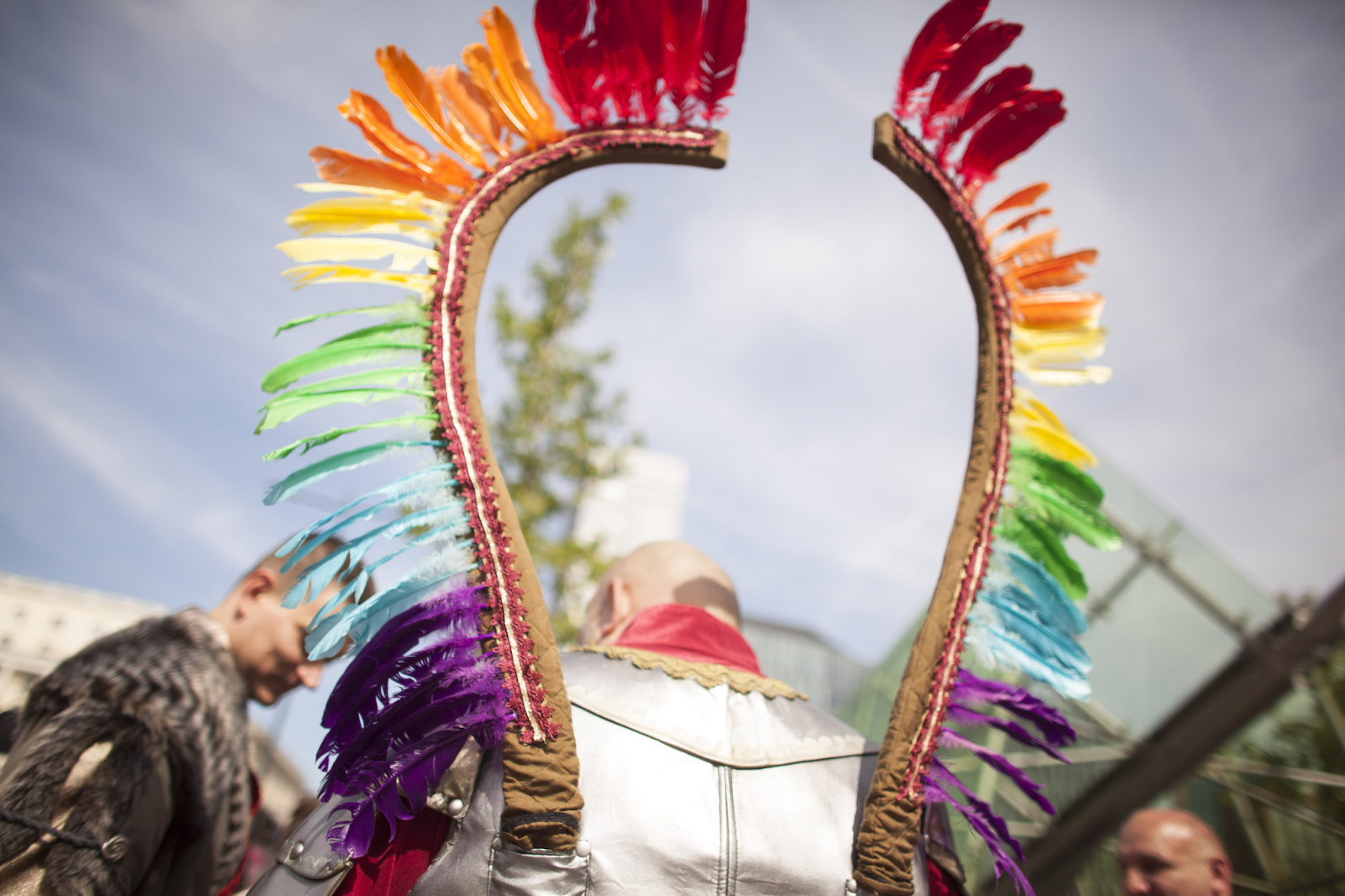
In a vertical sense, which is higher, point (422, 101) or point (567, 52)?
point (567, 52)

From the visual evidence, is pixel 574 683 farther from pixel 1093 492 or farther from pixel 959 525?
Result: pixel 1093 492

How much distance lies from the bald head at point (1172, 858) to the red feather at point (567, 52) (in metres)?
2.78

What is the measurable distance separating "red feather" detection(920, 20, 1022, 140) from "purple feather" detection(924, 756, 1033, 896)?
4.31 feet

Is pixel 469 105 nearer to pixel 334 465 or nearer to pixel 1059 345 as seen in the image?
pixel 334 465

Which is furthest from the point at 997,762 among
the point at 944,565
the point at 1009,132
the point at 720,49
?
the point at 720,49

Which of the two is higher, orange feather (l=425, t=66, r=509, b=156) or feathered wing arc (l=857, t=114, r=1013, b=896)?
orange feather (l=425, t=66, r=509, b=156)

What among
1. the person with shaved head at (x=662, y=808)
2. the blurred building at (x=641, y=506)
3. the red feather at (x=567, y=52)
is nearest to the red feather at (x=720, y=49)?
the red feather at (x=567, y=52)

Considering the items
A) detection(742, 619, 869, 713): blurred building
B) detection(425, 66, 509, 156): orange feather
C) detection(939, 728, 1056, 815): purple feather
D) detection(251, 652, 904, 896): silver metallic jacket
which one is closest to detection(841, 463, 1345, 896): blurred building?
detection(939, 728, 1056, 815): purple feather

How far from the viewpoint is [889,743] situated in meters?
1.36

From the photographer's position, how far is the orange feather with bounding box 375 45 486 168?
146cm

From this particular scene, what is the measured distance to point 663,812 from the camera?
1.27 metres

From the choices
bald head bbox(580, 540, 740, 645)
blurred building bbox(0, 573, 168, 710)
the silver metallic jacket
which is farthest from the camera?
blurred building bbox(0, 573, 168, 710)

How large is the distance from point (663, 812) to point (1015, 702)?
0.79m

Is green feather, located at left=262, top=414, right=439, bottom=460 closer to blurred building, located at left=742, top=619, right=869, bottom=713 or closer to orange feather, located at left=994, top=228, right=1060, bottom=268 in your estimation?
orange feather, located at left=994, top=228, right=1060, bottom=268
